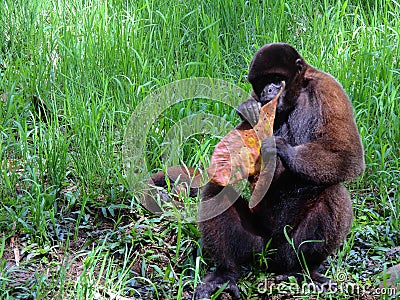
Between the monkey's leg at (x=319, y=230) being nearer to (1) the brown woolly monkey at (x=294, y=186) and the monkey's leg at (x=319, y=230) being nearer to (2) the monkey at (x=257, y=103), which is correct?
(1) the brown woolly monkey at (x=294, y=186)

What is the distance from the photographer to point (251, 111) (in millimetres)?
4332

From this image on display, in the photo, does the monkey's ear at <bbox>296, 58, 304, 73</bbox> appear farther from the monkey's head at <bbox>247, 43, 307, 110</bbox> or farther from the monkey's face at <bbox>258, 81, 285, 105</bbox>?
the monkey's face at <bbox>258, 81, 285, 105</bbox>

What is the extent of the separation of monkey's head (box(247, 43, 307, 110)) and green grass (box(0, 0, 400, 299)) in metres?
0.96

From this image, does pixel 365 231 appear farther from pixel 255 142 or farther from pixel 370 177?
pixel 255 142

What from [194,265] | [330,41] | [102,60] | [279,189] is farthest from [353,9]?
[194,265]

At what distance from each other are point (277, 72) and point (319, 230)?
1.05 meters

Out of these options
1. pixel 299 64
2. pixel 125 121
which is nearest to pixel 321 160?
pixel 299 64

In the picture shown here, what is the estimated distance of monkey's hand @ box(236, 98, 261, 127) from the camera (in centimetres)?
431

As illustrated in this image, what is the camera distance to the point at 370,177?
17.2ft

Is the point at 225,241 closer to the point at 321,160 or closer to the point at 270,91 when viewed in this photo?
the point at 321,160

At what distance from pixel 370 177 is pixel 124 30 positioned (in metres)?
2.58

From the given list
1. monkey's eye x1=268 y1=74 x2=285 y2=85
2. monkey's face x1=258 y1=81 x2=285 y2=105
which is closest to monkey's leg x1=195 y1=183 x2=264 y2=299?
monkey's face x1=258 y1=81 x2=285 y2=105

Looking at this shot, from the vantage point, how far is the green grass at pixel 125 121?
4.46 meters

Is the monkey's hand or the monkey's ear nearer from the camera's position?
the monkey's hand
